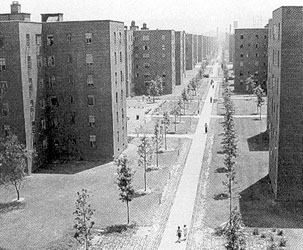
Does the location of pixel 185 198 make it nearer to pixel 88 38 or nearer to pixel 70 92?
pixel 70 92

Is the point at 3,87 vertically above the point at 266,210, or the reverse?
the point at 3,87

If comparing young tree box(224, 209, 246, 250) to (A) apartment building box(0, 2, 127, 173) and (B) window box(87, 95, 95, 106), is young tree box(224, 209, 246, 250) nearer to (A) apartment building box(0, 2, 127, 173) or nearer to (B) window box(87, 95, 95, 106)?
(A) apartment building box(0, 2, 127, 173)

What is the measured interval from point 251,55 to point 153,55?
94.5ft

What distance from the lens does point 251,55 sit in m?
140

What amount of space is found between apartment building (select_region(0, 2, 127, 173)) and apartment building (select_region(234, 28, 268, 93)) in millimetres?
78082

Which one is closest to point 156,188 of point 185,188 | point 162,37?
point 185,188

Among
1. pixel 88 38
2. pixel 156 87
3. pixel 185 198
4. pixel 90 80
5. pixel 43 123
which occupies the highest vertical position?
pixel 88 38

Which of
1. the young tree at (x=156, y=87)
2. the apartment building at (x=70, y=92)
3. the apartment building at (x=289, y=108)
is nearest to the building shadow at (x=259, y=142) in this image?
the apartment building at (x=70, y=92)

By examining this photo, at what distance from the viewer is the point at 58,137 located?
219 ft

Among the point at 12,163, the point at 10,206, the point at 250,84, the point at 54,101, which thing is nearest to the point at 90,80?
the point at 54,101

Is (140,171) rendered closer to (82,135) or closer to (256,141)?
(82,135)

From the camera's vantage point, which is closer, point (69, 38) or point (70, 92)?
point (69, 38)

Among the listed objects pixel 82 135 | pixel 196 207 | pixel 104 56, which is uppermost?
pixel 104 56

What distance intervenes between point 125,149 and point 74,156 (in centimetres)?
838
